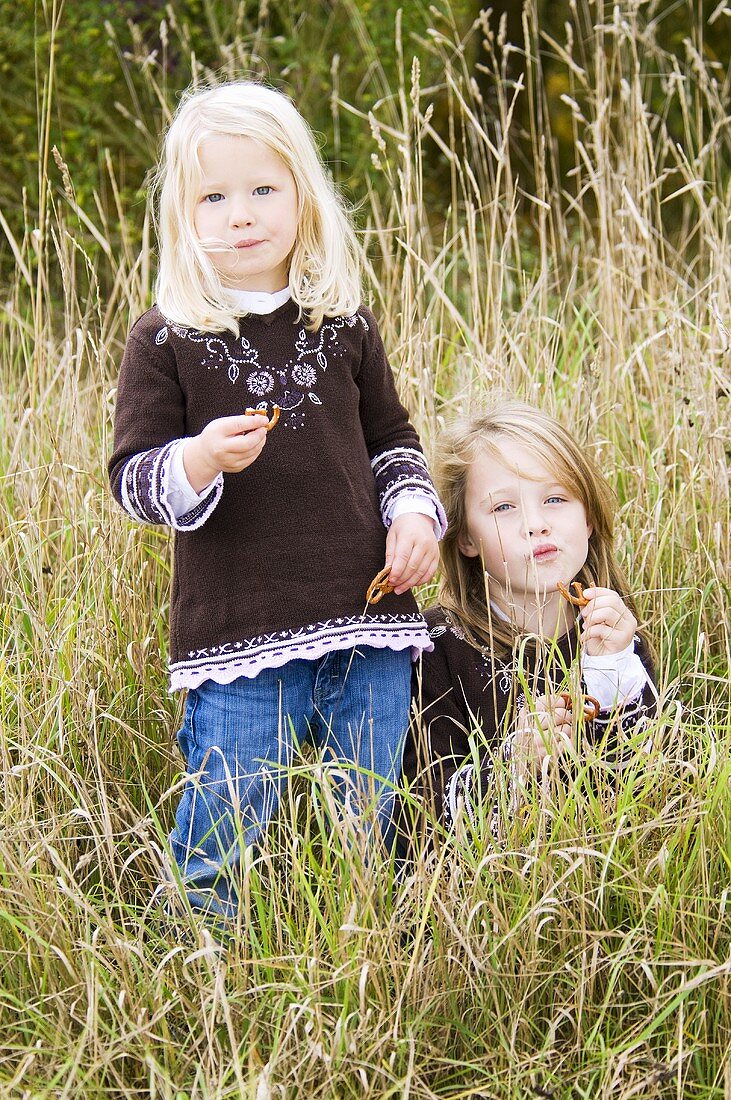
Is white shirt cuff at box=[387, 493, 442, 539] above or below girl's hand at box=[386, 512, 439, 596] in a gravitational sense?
above

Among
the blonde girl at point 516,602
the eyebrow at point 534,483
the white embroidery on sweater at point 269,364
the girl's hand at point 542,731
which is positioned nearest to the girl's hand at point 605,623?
the blonde girl at point 516,602

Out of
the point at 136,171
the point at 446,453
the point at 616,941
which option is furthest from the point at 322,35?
the point at 616,941

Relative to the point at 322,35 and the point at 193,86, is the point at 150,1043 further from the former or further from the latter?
the point at 322,35

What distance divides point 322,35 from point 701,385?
2.96 metres

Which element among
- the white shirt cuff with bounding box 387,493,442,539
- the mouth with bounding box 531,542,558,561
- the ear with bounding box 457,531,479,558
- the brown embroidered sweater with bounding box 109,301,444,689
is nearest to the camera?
the brown embroidered sweater with bounding box 109,301,444,689

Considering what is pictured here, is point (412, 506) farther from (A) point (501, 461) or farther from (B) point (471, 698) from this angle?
(B) point (471, 698)

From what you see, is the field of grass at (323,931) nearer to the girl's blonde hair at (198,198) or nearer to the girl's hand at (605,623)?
the girl's hand at (605,623)

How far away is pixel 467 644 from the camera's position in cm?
217

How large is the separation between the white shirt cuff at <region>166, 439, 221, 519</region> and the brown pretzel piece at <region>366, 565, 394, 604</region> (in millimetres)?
285

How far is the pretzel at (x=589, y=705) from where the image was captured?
1.98 meters

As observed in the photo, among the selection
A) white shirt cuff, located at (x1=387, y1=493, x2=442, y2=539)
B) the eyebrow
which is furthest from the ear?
white shirt cuff, located at (x1=387, y1=493, x2=442, y2=539)

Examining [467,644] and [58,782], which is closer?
[58,782]

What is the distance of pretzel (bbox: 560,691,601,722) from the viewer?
1.98 metres

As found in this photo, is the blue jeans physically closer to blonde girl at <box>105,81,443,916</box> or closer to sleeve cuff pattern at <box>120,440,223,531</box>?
blonde girl at <box>105,81,443,916</box>
